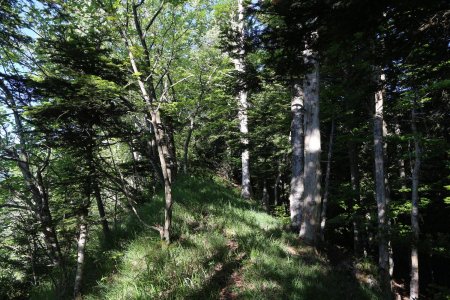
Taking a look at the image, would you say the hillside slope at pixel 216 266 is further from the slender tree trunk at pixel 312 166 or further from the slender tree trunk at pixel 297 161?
the slender tree trunk at pixel 297 161

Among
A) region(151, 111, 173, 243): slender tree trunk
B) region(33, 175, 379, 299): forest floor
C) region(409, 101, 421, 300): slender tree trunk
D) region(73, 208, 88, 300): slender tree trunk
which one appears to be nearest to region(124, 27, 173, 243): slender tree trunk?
region(151, 111, 173, 243): slender tree trunk

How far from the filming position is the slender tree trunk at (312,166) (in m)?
7.69

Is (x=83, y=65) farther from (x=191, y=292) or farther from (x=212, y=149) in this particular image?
(x=212, y=149)

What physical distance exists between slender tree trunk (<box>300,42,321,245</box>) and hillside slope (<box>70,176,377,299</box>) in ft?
1.78

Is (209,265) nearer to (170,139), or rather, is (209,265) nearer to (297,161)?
(170,139)

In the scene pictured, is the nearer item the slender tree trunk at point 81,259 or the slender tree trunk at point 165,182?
the slender tree trunk at point 81,259

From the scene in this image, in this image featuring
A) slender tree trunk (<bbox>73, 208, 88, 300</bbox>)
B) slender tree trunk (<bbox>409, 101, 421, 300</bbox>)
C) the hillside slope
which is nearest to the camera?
the hillside slope

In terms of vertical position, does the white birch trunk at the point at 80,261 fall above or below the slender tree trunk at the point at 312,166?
below

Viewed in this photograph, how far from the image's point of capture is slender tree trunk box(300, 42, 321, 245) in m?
7.69

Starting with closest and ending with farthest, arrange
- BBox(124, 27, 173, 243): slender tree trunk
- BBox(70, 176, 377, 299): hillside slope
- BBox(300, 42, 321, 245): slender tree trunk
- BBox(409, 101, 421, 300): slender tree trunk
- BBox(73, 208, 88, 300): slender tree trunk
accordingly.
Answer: BBox(70, 176, 377, 299): hillside slope < BBox(73, 208, 88, 300): slender tree trunk < BBox(124, 27, 173, 243): slender tree trunk < BBox(300, 42, 321, 245): slender tree trunk < BBox(409, 101, 421, 300): slender tree trunk

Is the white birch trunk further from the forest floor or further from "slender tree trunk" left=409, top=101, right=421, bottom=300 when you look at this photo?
"slender tree trunk" left=409, top=101, right=421, bottom=300

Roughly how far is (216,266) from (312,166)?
12.1ft

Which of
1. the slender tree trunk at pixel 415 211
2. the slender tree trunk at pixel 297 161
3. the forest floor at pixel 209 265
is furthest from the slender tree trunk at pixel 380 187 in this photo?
the forest floor at pixel 209 265

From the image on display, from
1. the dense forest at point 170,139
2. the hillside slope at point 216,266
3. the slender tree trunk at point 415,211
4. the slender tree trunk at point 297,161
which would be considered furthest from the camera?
the slender tree trunk at point 415,211
